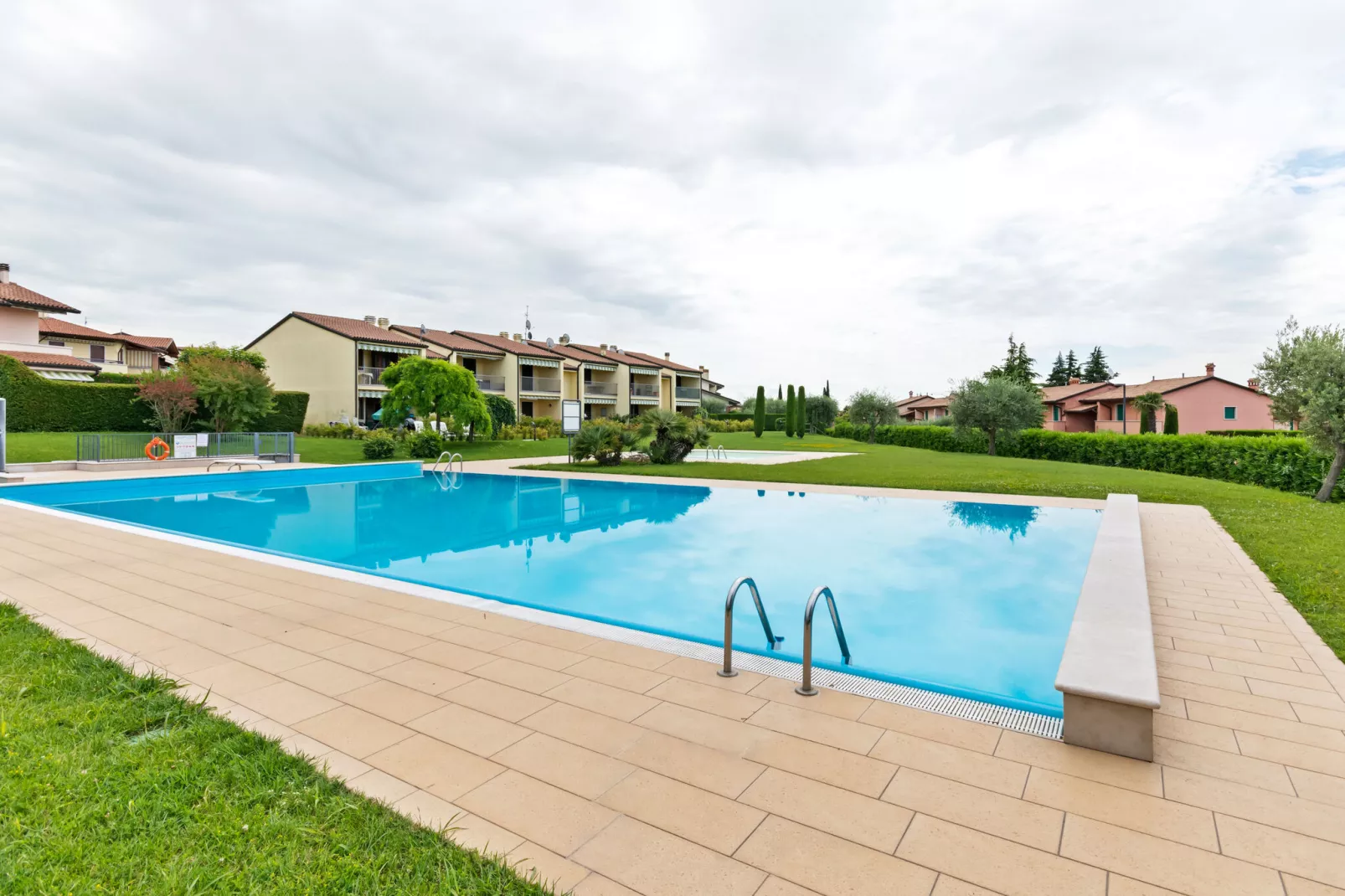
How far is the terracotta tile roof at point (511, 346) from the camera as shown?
1581 inches

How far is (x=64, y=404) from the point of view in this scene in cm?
2431

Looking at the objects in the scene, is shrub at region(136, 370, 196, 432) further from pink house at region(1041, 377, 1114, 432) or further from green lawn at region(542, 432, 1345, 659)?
pink house at region(1041, 377, 1114, 432)

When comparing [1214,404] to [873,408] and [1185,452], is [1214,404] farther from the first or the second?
[1185,452]

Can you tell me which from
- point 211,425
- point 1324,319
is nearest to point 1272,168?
point 1324,319

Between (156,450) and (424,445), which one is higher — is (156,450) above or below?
below

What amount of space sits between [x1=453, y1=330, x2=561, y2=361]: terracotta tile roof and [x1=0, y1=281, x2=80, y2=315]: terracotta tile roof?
61.3 ft

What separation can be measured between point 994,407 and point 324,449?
27827 mm

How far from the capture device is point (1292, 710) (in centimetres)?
340

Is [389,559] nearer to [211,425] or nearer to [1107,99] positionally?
[1107,99]

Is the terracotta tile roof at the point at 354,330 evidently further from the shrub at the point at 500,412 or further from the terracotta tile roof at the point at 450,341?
the shrub at the point at 500,412

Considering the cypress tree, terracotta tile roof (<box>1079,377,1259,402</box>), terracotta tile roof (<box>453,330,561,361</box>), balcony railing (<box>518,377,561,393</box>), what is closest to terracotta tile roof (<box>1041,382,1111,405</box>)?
terracotta tile roof (<box>1079,377,1259,402</box>)

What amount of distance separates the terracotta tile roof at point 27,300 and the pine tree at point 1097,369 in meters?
86.2

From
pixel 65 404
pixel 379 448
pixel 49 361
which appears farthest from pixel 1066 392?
pixel 49 361

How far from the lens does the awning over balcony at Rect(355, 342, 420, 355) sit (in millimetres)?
33000
